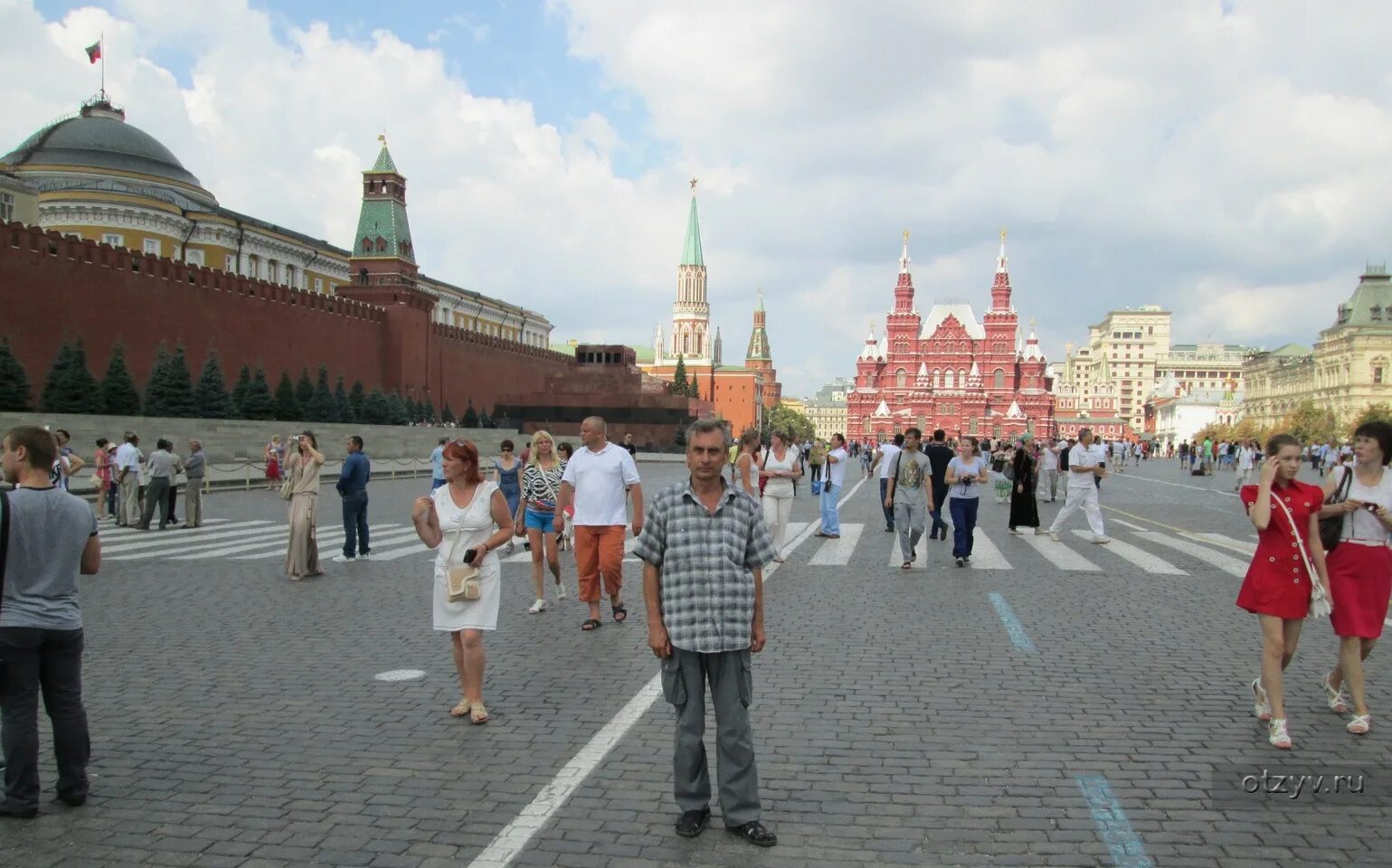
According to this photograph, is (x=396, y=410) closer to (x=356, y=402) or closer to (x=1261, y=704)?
(x=356, y=402)

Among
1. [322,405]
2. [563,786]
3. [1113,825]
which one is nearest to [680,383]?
[322,405]

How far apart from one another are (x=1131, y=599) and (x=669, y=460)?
47.7 meters

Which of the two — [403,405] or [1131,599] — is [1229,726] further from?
[403,405]

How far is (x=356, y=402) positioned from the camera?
43844mm

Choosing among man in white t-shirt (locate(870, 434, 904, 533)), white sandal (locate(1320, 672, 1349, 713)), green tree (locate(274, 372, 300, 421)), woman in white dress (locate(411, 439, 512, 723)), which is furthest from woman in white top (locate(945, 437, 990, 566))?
green tree (locate(274, 372, 300, 421))

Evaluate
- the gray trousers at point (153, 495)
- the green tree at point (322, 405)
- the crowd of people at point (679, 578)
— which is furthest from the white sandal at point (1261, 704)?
the green tree at point (322, 405)

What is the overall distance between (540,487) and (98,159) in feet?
180

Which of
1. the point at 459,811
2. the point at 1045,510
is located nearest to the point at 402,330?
the point at 1045,510

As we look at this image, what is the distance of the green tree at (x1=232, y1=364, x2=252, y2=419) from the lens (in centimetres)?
3516

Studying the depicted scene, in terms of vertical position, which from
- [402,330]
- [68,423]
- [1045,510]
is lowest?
[1045,510]

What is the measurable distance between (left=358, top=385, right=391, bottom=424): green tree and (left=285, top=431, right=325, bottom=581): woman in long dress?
34215 mm

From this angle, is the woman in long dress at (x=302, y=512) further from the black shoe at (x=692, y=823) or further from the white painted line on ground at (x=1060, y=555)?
the white painted line on ground at (x=1060, y=555)

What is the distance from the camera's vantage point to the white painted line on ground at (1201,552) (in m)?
11.9

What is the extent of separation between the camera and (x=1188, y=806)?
14.3ft
